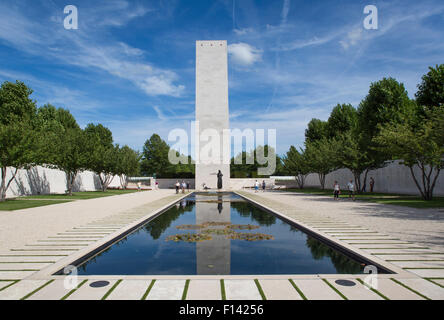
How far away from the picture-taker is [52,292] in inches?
181

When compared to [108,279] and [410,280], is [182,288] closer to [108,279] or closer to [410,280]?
[108,279]

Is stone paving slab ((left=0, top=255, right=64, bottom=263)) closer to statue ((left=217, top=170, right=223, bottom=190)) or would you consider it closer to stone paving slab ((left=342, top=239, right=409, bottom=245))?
stone paving slab ((left=342, top=239, right=409, bottom=245))

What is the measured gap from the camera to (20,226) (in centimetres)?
1091

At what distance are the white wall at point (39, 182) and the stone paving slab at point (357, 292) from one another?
28989mm

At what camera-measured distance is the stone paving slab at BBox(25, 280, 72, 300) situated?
4401 mm

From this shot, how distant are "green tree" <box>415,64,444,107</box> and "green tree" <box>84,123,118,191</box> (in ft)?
104

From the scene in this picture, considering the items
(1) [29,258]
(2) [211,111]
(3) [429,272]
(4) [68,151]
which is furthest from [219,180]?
(3) [429,272]

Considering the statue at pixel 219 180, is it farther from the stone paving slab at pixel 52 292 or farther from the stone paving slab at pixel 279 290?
the stone paving slab at pixel 52 292

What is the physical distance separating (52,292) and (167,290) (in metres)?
1.68

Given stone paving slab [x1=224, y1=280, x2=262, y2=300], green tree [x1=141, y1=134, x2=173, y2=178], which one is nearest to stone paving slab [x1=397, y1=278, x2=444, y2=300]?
stone paving slab [x1=224, y1=280, x2=262, y2=300]

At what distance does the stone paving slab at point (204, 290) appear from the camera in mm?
4430

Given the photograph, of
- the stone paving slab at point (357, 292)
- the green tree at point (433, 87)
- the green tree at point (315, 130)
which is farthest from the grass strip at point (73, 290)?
the green tree at point (315, 130)

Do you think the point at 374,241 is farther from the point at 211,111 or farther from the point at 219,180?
the point at 211,111
